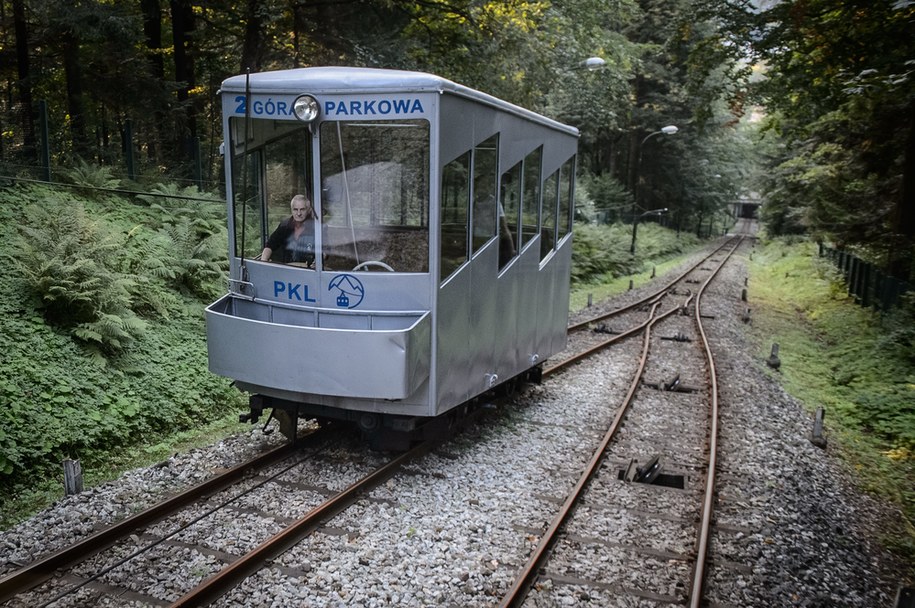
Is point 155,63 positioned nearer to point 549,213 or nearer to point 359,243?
point 549,213

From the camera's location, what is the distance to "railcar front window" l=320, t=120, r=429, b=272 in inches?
259

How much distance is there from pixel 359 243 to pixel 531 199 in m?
2.83

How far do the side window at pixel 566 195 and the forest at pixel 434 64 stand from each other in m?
3.70

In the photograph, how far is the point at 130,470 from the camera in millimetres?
6992

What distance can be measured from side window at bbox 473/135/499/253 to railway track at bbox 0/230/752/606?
8.15ft

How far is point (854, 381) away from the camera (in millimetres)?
13773

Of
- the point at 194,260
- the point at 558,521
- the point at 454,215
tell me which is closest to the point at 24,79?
the point at 194,260

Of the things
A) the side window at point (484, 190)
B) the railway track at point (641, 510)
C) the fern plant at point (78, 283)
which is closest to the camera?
the railway track at point (641, 510)

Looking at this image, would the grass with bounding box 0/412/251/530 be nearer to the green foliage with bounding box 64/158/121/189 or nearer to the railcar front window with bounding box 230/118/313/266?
the railcar front window with bounding box 230/118/313/266

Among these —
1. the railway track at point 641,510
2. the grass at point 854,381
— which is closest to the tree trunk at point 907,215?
the grass at point 854,381

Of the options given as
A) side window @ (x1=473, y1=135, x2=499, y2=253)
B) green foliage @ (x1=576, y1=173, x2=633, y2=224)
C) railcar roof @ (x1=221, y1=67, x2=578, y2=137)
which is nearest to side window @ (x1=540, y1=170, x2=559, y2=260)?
side window @ (x1=473, y1=135, x2=499, y2=253)

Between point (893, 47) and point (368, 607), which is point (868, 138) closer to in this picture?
point (893, 47)

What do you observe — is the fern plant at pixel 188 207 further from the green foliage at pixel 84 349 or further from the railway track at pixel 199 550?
the railway track at pixel 199 550

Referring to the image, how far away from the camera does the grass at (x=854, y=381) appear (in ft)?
29.9
